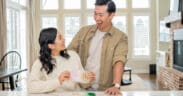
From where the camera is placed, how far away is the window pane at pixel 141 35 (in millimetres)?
9849

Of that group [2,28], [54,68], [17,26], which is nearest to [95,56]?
[54,68]

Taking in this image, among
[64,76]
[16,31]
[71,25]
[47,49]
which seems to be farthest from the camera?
[71,25]

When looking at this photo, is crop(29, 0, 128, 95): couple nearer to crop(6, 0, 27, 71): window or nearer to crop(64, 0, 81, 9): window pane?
crop(6, 0, 27, 71): window

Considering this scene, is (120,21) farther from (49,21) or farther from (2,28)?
(2,28)

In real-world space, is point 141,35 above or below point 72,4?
below

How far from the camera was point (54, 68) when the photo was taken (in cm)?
191

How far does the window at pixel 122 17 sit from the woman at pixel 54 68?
7.85m

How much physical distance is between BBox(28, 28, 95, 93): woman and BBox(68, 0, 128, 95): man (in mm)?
177

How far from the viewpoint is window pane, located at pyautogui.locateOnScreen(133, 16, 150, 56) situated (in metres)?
9.85

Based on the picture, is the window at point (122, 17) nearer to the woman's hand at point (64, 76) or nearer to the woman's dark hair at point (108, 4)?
the woman's dark hair at point (108, 4)

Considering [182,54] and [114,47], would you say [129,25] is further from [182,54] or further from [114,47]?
[114,47]

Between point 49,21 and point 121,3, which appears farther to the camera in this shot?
point 49,21

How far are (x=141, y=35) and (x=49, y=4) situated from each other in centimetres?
332

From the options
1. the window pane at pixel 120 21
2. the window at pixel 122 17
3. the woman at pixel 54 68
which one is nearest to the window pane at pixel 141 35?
the window at pixel 122 17
